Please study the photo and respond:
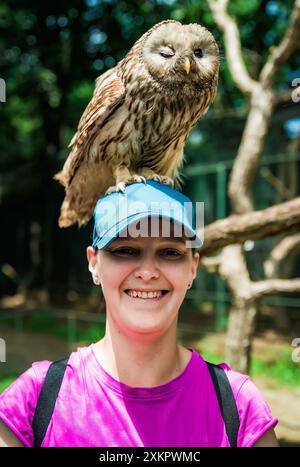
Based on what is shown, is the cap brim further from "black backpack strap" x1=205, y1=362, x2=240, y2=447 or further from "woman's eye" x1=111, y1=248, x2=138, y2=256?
"black backpack strap" x1=205, y1=362, x2=240, y2=447

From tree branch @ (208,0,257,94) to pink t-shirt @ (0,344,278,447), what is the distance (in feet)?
10.8

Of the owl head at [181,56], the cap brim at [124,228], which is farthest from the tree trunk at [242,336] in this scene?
the cap brim at [124,228]

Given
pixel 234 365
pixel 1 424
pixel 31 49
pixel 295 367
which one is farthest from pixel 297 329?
pixel 1 424

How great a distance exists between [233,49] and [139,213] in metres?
3.46

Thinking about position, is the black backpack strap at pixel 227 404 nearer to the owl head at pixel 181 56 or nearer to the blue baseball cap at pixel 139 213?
the blue baseball cap at pixel 139 213

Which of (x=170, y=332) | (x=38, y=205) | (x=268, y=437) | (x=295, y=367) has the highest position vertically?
(x=38, y=205)

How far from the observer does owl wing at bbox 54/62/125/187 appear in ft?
5.52

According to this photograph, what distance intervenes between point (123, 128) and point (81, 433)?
0.95 m

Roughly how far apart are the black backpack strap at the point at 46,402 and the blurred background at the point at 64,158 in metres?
4.51

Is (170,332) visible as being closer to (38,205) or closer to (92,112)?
(92,112)

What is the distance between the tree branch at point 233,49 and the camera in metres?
4.07

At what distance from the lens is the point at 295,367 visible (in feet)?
18.4

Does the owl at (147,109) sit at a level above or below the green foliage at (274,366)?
above

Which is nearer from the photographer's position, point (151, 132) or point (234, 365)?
point (151, 132)
